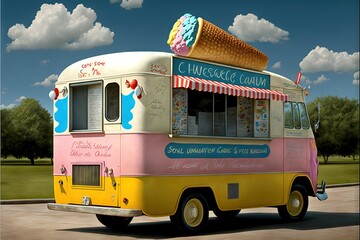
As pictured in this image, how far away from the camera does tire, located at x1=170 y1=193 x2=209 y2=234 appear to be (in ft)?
38.0

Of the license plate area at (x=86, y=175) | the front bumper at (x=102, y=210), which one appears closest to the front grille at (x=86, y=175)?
the license plate area at (x=86, y=175)

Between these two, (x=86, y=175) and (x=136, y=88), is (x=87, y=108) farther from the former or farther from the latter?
(x=136, y=88)

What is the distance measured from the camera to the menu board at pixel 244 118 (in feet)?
44.0

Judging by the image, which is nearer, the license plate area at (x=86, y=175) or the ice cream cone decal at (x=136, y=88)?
the ice cream cone decal at (x=136, y=88)

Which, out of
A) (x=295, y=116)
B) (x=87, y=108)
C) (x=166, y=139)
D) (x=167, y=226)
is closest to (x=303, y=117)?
(x=295, y=116)

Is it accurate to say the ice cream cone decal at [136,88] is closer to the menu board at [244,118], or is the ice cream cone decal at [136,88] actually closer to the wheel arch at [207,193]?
the wheel arch at [207,193]

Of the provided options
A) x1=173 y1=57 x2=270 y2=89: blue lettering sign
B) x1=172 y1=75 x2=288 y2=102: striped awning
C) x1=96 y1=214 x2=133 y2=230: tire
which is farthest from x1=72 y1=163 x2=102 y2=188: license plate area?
x1=173 y1=57 x2=270 y2=89: blue lettering sign

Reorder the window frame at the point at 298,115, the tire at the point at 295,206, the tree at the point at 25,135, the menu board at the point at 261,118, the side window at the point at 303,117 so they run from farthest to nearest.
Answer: the tree at the point at 25,135 → the side window at the point at 303,117 → the window frame at the point at 298,115 → the tire at the point at 295,206 → the menu board at the point at 261,118

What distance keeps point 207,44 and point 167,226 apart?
152 inches

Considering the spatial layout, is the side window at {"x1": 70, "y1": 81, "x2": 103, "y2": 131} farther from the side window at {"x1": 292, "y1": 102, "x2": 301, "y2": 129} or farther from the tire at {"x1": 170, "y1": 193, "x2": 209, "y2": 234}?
the side window at {"x1": 292, "y1": 102, "x2": 301, "y2": 129}

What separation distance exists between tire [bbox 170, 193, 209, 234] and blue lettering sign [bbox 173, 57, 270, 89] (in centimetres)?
224

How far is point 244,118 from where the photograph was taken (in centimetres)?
1349

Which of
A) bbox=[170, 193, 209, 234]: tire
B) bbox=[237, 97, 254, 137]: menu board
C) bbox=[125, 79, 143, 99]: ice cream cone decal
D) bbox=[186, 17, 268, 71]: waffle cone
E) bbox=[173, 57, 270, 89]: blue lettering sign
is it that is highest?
bbox=[186, 17, 268, 71]: waffle cone

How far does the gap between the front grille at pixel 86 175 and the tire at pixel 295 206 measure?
4.68 meters
